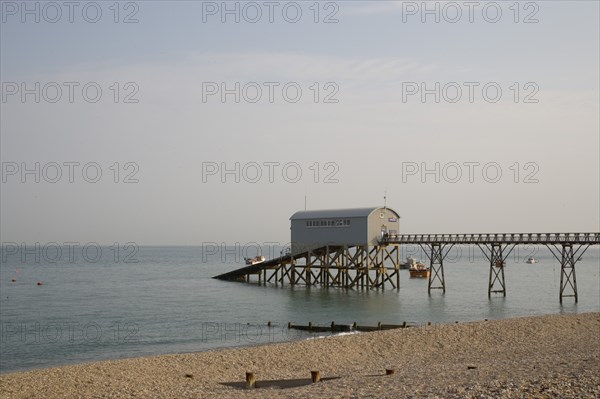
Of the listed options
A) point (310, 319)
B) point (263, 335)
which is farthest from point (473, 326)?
point (310, 319)

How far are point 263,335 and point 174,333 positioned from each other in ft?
16.1

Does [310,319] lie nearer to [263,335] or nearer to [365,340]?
[263,335]

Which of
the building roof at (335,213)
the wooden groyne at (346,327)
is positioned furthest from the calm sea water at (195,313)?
the building roof at (335,213)

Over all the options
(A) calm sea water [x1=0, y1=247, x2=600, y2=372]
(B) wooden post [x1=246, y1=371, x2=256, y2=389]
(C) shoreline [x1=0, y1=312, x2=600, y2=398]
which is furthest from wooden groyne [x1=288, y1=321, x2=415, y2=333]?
(B) wooden post [x1=246, y1=371, x2=256, y2=389]

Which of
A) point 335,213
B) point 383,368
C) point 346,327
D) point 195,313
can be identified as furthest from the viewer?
point 335,213

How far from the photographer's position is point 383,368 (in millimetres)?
20312

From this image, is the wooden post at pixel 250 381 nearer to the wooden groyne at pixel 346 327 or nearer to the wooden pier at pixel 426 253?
the wooden groyne at pixel 346 327

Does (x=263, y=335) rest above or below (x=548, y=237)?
below

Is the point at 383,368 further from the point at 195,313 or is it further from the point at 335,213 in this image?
the point at 335,213

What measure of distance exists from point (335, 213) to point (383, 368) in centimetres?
3704

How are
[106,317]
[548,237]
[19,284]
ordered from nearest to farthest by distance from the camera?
[106,317]
[548,237]
[19,284]

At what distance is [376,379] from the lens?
16.9 metres

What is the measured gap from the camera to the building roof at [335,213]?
5522cm

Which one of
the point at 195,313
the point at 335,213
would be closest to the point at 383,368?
the point at 195,313
